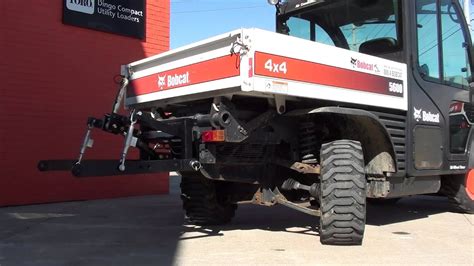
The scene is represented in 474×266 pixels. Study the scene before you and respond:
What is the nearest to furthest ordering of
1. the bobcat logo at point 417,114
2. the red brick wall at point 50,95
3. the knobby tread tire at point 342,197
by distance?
the knobby tread tire at point 342,197 → the bobcat logo at point 417,114 → the red brick wall at point 50,95

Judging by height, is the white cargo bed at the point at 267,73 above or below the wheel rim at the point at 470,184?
above

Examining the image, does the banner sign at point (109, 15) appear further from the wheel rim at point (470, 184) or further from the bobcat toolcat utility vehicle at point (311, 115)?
the wheel rim at point (470, 184)

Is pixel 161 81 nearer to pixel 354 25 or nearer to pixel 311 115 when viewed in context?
pixel 311 115

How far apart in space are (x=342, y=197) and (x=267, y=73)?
1.63 meters

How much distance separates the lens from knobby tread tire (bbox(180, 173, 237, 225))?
7.40 meters

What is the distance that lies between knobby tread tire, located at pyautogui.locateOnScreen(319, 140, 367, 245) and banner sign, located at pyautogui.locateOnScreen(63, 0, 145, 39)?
669 cm

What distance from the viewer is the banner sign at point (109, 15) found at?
10797 mm

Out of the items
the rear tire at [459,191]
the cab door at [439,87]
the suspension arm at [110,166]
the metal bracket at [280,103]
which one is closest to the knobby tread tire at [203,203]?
the suspension arm at [110,166]

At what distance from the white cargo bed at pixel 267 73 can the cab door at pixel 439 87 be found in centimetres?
50

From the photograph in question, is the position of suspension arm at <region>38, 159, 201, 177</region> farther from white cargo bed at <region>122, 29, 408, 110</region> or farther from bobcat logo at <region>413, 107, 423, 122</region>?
bobcat logo at <region>413, 107, 423, 122</region>

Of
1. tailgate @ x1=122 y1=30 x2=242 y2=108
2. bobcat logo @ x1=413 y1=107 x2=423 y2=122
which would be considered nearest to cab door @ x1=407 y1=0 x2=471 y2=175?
bobcat logo @ x1=413 y1=107 x2=423 y2=122

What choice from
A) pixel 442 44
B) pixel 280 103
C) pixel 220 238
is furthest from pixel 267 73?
pixel 442 44

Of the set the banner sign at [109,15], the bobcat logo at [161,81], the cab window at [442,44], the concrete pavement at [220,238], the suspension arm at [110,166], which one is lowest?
the concrete pavement at [220,238]

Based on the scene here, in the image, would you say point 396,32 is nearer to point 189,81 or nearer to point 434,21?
point 434,21
